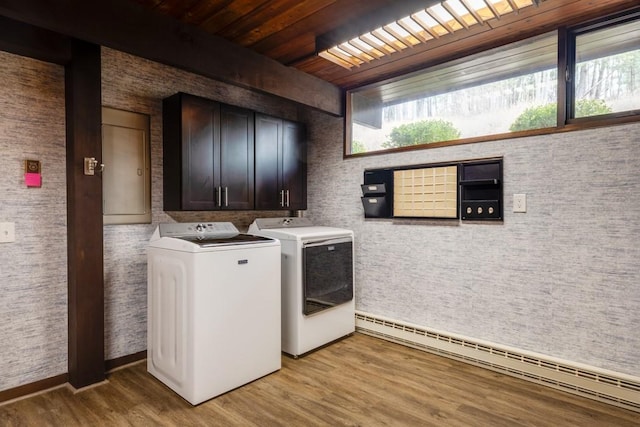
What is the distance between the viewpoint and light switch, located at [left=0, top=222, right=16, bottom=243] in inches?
85.3

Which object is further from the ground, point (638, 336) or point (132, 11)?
point (132, 11)

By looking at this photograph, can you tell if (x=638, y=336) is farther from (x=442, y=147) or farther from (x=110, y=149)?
(x=110, y=149)

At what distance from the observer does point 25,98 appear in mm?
2248

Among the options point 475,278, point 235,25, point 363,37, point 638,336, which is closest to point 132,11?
point 235,25

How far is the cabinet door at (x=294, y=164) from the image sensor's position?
3.51 metres

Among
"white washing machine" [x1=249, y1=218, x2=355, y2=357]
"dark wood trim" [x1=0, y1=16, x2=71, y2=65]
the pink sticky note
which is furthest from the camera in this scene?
"white washing machine" [x1=249, y1=218, x2=355, y2=357]

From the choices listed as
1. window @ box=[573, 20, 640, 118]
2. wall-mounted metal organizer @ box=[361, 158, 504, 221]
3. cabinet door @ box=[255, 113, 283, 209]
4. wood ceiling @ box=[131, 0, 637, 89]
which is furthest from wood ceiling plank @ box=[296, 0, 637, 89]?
wall-mounted metal organizer @ box=[361, 158, 504, 221]

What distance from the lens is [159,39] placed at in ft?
7.07

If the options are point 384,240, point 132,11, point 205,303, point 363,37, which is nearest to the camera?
point 132,11

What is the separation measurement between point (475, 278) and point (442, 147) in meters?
1.06

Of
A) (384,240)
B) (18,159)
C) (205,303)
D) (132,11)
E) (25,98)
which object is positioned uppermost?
(132,11)

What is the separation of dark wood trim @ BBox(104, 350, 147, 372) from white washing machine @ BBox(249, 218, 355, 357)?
110 centimetres

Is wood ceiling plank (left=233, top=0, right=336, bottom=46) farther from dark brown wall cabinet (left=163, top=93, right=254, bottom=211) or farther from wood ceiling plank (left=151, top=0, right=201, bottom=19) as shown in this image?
dark brown wall cabinet (left=163, top=93, right=254, bottom=211)

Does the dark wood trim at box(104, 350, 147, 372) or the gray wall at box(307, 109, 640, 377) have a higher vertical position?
the gray wall at box(307, 109, 640, 377)
